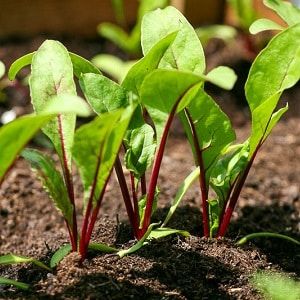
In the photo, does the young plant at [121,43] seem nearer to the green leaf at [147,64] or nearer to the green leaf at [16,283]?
the green leaf at [147,64]

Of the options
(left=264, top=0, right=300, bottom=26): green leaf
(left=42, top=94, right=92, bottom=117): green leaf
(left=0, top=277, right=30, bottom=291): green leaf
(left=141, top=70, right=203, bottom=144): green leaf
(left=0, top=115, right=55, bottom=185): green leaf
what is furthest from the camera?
(left=264, top=0, right=300, bottom=26): green leaf

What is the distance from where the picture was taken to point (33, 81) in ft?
5.13

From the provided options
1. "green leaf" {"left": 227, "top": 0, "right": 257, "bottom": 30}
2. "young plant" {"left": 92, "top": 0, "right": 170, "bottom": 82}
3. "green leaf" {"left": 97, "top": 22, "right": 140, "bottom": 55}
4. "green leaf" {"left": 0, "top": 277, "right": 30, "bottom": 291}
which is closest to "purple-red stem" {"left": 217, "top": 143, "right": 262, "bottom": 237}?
"green leaf" {"left": 0, "top": 277, "right": 30, "bottom": 291}

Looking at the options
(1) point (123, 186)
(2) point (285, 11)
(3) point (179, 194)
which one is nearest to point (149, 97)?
(1) point (123, 186)

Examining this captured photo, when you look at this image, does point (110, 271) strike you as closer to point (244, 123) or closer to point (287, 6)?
point (287, 6)

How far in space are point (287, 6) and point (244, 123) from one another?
4.53ft

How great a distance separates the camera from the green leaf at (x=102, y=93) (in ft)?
5.08

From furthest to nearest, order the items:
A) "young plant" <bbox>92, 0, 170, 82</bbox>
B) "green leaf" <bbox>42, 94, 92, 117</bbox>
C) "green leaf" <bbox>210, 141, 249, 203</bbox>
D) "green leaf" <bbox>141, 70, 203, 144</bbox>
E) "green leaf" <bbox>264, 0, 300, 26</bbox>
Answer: "young plant" <bbox>92, 0, 170, 82</bbox> → "green leaf" <bbox>264, 0, 300, 26</bbox> → "green leaf" <bbox>210, 141, 249, 203</bbox> → "green leaf" <bbox>141, 70, 203, 144</bbox> → "green leaf" <bbox>42, 94, 92, 117</bbox>

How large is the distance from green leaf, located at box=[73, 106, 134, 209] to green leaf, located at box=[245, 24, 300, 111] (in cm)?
37

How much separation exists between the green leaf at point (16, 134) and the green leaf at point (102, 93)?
0.27 meters

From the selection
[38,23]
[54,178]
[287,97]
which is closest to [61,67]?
[54,178]

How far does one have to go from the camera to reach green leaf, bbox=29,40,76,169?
1.54 metres

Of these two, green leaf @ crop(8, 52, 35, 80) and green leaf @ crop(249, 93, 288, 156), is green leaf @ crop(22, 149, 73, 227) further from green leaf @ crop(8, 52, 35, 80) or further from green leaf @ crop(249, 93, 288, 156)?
green leaf @ crop(249, 93, 288, 156)

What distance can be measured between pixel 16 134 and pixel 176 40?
488 millimetres
